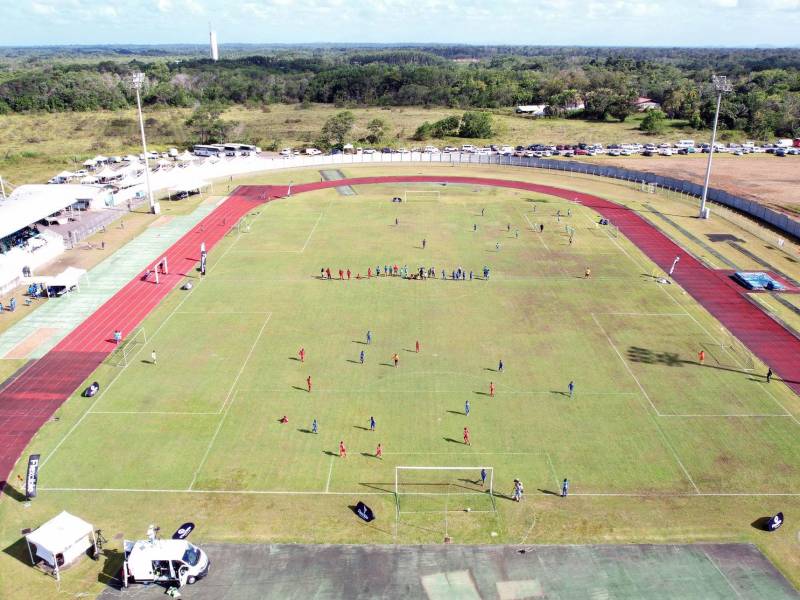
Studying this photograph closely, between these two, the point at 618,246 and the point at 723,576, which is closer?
the point at 723,576

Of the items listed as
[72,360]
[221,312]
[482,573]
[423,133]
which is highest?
[423,133]

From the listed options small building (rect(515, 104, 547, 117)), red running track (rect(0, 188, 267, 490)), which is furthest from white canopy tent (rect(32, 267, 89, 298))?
small building (rect(515, 104, 547, 117))

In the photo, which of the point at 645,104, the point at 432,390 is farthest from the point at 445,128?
the point at 432,390

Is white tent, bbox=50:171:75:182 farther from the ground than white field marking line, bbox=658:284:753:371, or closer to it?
farther from the ground

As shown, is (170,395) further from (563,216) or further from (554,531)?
(563,216)

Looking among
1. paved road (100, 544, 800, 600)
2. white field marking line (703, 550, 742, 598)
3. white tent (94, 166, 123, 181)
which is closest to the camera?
paved road (100, 544, 800, 600)

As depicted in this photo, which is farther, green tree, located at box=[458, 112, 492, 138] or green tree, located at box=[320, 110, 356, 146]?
green tree, located at box=[458, 112, 492, 138]

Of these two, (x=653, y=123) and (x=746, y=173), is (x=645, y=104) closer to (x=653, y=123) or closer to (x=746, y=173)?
(x=653, y=123)

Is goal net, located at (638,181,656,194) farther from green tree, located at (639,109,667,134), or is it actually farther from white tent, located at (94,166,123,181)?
white tent, located at (94,166,123,181)
